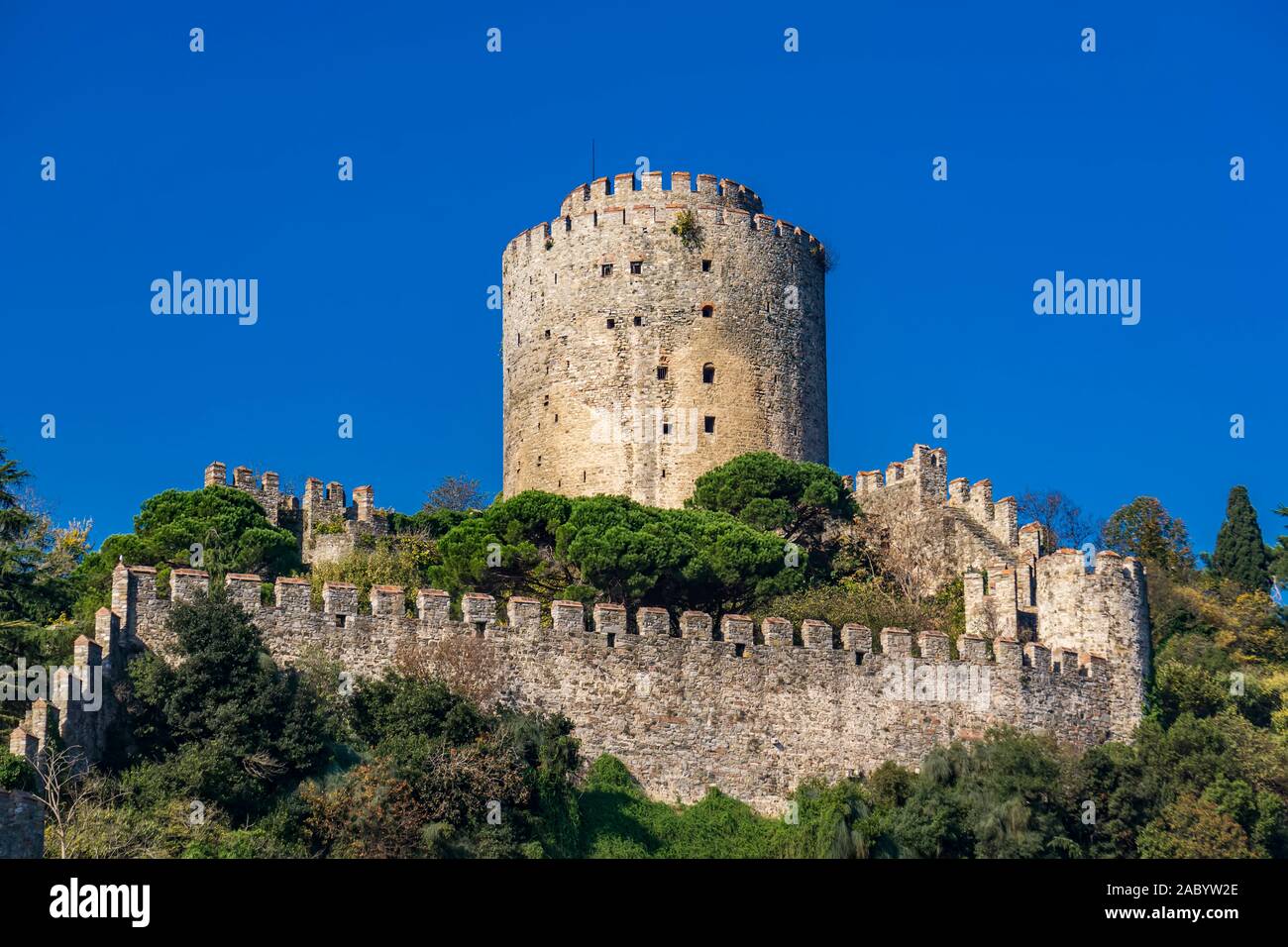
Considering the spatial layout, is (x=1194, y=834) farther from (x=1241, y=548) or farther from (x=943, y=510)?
(x=1241, y=548)

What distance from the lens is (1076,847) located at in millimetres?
34750

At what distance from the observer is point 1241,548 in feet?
179

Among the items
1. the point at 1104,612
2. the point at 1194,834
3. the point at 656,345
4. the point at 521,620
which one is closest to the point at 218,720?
the point at 521,620

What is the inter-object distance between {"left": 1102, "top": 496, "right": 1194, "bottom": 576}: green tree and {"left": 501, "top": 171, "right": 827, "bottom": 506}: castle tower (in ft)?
29.4

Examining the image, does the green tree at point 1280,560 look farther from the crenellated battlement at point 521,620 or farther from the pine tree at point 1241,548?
the crenellated battlement at point 521,620

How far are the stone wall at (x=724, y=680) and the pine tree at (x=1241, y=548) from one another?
15885 mm

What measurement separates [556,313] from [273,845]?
23591 mm

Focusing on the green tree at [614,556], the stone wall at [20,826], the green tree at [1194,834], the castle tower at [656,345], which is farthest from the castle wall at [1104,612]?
the stone wall at [20,826]

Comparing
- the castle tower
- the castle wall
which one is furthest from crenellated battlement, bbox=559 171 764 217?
the castle wall

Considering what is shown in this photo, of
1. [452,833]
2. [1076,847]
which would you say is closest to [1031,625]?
[1076,847]

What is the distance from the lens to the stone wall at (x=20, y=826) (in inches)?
963

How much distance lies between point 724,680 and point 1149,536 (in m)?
22.7
